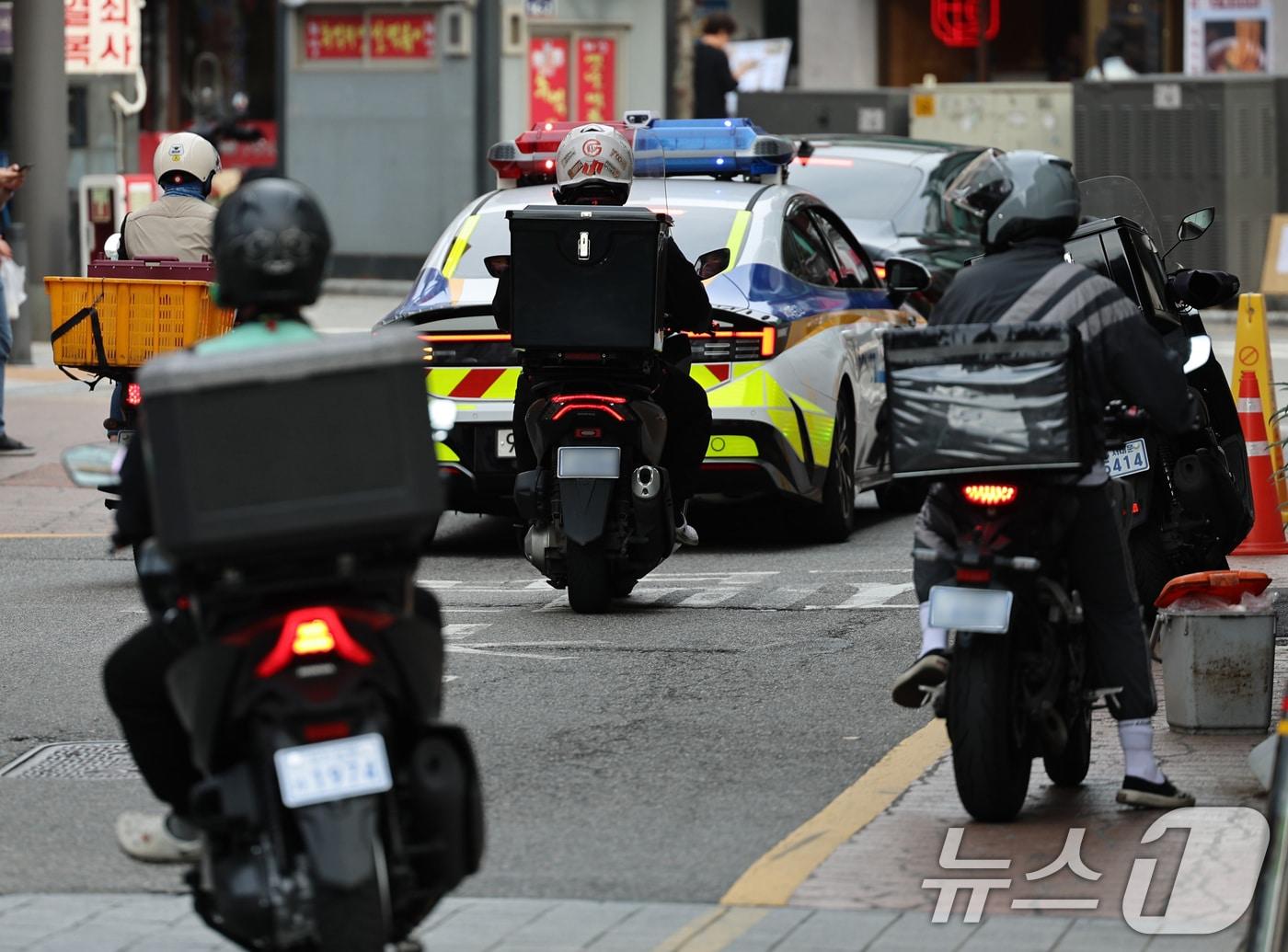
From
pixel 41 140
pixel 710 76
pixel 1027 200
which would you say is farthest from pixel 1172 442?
pixel 710 76

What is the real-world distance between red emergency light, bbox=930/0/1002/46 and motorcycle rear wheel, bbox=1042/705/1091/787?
2370 centimetres

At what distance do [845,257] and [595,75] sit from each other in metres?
16.0

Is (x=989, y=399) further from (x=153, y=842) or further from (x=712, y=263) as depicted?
(x=712, y=263)

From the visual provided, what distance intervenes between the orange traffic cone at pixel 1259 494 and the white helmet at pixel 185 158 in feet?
14.8

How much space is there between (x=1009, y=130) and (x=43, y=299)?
31.2ft

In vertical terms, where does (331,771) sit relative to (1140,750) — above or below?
above

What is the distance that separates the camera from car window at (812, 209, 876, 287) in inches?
502

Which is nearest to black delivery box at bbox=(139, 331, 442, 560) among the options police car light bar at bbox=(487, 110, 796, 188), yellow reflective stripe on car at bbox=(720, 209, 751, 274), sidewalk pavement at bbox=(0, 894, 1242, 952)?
sidewalk pavement at bbox=(0, 894, 1242, 952)

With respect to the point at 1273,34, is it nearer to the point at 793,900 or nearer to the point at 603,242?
the point at 603,242

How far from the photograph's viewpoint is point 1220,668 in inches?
300

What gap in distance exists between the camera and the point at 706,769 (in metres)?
7.37

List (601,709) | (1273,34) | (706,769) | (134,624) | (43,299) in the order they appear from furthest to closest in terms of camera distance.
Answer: (1273,34) < (43,299) < (134,624) < (601,709) < (706,769)

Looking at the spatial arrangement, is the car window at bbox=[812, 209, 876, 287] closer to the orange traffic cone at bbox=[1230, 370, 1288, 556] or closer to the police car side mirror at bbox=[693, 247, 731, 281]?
the orange traffic cone at bbox=[1230, 370, 1288, 556]

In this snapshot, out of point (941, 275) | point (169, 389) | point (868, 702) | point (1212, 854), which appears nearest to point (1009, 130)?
point (941, 275)
